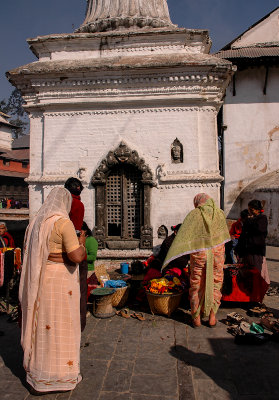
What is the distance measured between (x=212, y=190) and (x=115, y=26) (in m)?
5.44

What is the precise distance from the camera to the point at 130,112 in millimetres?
8430

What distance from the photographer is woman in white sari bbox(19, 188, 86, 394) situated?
3346mm

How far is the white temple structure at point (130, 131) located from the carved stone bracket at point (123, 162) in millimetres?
24

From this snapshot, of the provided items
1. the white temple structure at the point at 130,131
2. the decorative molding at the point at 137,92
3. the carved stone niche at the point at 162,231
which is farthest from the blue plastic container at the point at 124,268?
the decorative molding at the point at 137,92

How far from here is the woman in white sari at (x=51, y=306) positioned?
132 inches

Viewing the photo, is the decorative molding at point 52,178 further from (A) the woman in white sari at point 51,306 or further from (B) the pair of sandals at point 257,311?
(A) the woman in white sari at point 51,306

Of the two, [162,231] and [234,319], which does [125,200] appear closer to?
[162,231]

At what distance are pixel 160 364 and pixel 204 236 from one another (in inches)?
72.2

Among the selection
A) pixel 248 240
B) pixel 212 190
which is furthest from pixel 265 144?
pixel 248 240

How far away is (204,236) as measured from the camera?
496 centimetres

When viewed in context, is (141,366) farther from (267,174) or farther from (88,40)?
(267,174)

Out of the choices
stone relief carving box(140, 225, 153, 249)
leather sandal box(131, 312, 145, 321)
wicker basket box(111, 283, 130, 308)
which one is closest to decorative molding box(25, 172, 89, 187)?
stone relief carving box(140, 225, 153, 249)

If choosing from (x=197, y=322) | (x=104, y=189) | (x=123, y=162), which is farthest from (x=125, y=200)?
(x=197, y=322)

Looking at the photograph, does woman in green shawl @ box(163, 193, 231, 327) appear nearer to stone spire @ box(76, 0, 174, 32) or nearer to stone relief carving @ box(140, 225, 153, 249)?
stone relief carving @ box(140, 225, 153, 249)
